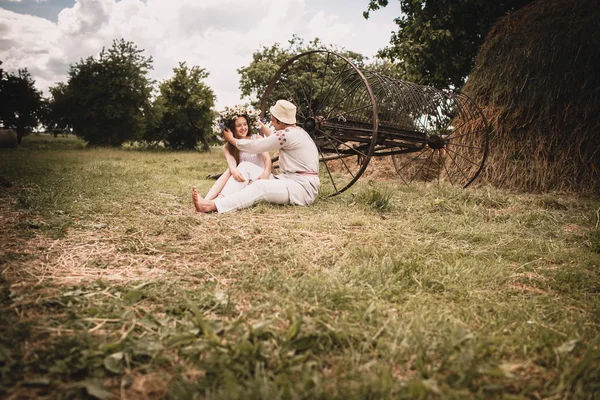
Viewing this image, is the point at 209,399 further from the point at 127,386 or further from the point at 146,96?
the point at 146,96

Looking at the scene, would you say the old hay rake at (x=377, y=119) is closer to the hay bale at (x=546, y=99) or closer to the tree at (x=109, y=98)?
the hay bale at (x=546, y=99)

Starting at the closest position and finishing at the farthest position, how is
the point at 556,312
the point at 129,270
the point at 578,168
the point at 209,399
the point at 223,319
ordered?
the point at 209,399
the point at 223,319
the point at 556,312
the point at 129,270
the point at 578,168

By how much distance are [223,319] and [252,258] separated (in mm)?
810

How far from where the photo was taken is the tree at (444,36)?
7.73 meters

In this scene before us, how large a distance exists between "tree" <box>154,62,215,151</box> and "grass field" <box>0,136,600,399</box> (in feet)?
68.9

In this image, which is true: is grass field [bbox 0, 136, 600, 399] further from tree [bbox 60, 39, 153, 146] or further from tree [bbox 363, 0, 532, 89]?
tree [bbox 60, 39, 153, 146]

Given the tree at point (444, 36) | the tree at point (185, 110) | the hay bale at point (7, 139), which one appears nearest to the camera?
the tree at point (444, 36)

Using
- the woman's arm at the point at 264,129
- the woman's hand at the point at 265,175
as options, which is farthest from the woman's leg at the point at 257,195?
the woman's arm at the point at 264,129

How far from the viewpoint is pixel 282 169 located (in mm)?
4609

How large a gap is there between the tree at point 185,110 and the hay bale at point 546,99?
64.0 feet

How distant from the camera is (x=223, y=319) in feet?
5.20

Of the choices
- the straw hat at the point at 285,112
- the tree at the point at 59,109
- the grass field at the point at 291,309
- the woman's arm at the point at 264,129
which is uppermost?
the tree at the point at 59,109

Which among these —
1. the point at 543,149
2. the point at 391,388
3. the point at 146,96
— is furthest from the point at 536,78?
the point at 146,96

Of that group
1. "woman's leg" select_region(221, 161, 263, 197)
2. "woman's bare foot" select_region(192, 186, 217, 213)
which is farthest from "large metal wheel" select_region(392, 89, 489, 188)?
"woman's bare foot" select_region(192, 186, 217, 213)
